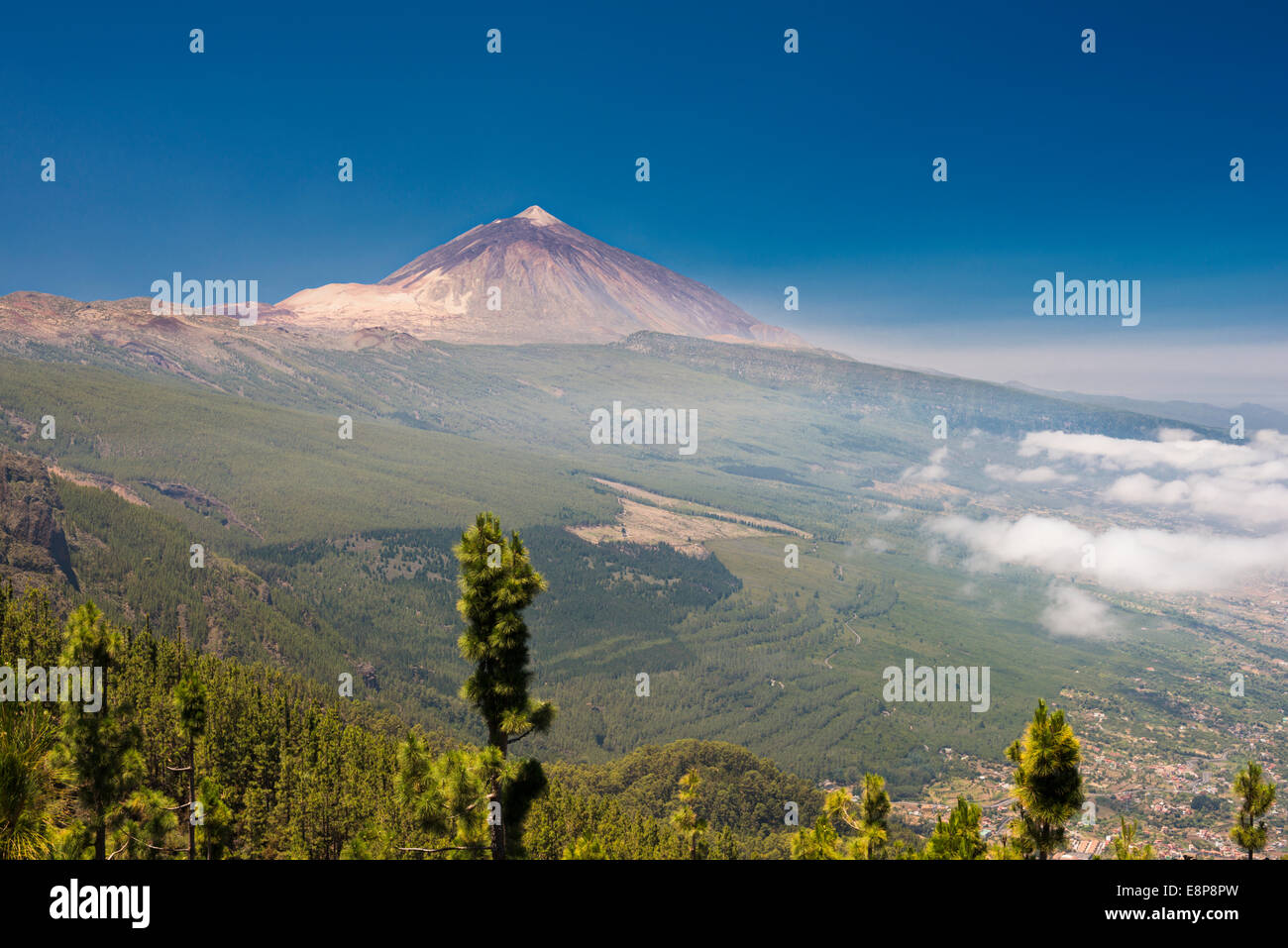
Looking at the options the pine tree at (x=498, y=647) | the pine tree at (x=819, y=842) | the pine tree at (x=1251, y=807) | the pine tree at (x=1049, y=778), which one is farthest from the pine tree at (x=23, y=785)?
the pine tree at (x=1251, y=807)

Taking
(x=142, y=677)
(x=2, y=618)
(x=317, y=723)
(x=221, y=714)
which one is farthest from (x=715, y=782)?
(x=2, y=618)

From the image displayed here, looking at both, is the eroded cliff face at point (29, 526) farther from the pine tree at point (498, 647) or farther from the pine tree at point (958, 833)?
the pine tree at point (958, 833)

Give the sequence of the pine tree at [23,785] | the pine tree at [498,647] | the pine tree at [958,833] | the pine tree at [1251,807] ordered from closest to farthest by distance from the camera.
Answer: the pine tree at [23,785] < the pine tree at [498,647] < the pine tree at [1251,807] < the pine tree at [958,833]

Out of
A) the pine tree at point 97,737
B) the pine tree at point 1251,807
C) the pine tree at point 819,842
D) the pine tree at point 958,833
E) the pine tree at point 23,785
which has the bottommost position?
the pine tree at point 819,842
